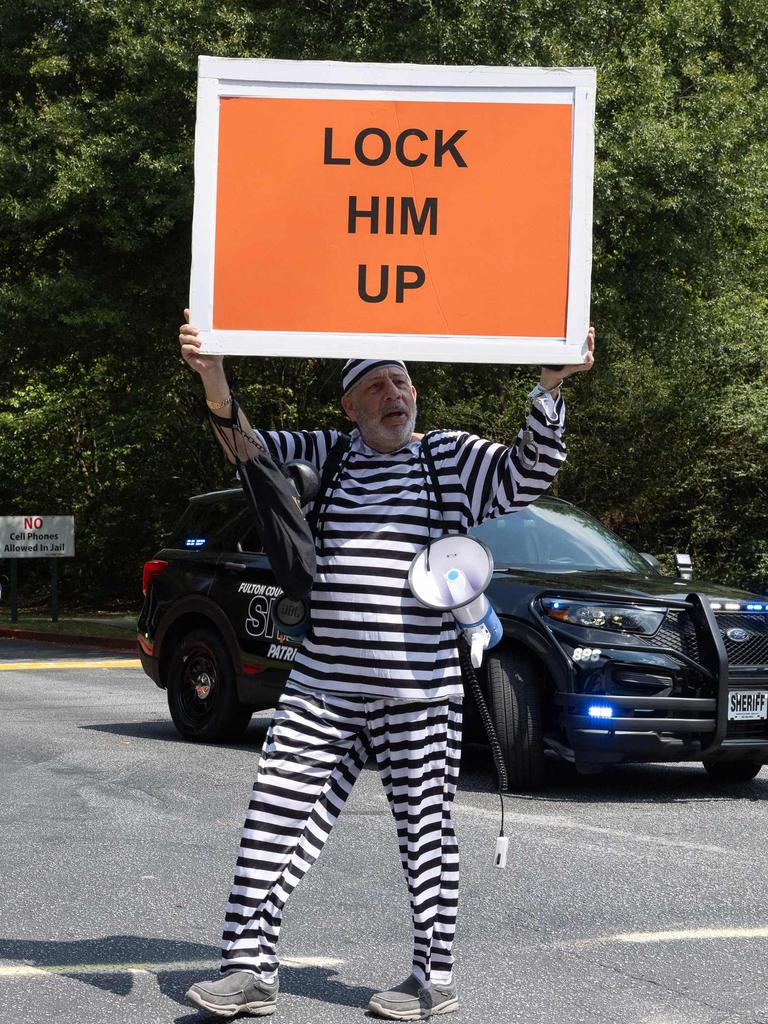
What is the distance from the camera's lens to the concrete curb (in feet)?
69.6

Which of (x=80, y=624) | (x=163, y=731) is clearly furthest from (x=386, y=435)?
(x=80, y=624)

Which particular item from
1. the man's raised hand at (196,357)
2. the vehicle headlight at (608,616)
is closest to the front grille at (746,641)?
the vehicle headlight at (608,616)

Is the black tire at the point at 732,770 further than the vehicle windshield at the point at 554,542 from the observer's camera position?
Yes

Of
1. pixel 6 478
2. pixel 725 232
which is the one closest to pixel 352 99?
pixel 725 232

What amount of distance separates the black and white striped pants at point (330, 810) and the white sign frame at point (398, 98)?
103 cm

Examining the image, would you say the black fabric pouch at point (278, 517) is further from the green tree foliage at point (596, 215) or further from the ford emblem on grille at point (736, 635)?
the green tree foliage at point (596, 215)

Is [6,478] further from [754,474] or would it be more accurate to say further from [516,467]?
[516,467]

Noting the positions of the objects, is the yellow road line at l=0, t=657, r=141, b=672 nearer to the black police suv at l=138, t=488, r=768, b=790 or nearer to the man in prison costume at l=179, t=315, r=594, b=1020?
the black police suv at l=138, t=488, r=768, b=790

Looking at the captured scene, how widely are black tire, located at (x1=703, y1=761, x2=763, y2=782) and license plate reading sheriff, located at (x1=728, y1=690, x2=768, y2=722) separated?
0.91 metres

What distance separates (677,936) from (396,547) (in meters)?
2.02

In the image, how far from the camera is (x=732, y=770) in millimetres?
9406

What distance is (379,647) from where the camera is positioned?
4496 millimetres

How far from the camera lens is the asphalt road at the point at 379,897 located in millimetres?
4781

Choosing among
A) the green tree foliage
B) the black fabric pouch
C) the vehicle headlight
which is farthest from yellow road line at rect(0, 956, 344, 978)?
the green tree foliage
